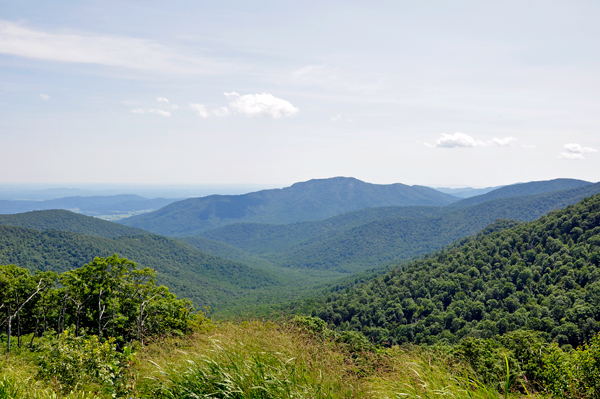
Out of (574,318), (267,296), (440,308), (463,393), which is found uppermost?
(463,393)

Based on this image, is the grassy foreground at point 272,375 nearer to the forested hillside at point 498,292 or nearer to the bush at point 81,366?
the bush at point 81,366

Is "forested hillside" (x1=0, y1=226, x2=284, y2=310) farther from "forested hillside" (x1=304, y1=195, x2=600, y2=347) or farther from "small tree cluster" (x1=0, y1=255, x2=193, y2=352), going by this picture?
"small tree cluster" (x1=0, y1=255, x2=193, y2=352)

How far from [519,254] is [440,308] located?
30.2 metres

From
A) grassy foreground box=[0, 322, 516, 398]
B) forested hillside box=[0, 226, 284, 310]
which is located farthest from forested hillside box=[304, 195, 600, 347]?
forested hillside box=[0, 226, 284, 310]

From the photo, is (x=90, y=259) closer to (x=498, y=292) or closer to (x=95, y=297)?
(x=95, y=297)

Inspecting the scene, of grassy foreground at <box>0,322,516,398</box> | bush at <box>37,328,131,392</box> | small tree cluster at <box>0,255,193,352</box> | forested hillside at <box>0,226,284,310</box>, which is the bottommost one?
forested hillside at <box>0,226,284,310</box>

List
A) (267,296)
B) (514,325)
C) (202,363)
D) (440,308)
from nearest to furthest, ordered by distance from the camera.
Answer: (202,363) → (514,325) → (440,308) → (267,296)

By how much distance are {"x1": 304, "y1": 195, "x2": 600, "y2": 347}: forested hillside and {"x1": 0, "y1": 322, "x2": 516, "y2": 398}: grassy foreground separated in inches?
1849

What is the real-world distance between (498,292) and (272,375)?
82.3 m

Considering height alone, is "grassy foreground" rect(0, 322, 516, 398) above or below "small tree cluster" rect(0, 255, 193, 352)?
above

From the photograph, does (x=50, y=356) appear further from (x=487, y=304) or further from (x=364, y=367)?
(x=487, y=304)

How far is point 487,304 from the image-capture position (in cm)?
6944

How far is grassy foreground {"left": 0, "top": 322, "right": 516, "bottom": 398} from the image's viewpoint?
197 inches

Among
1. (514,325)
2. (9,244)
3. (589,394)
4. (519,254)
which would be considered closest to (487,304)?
(514,325)
